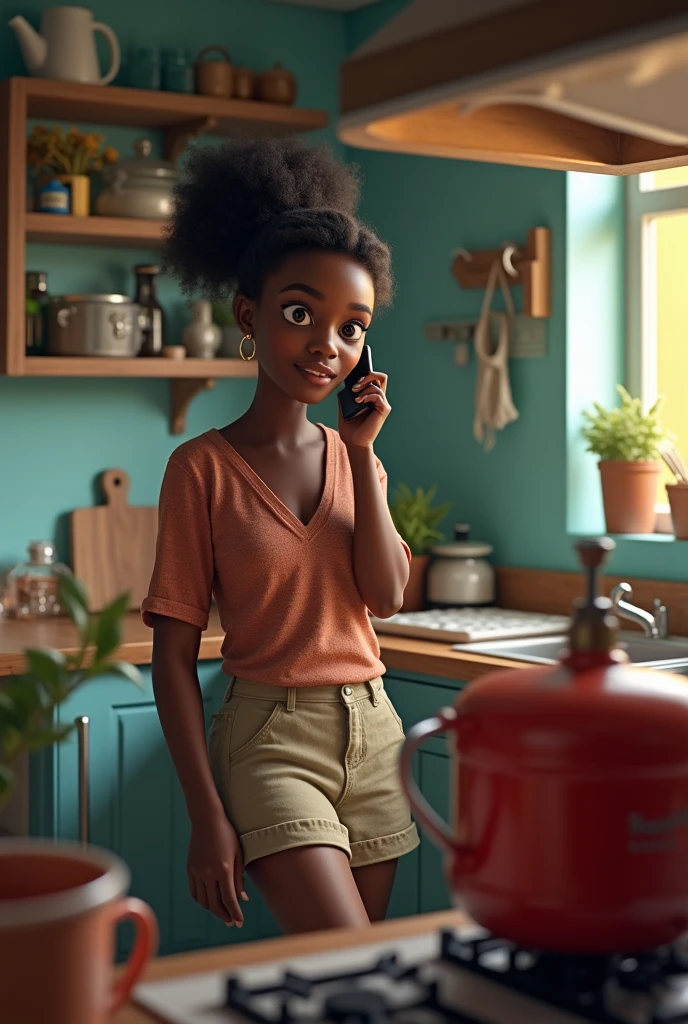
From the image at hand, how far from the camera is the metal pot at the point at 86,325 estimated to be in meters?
3.31

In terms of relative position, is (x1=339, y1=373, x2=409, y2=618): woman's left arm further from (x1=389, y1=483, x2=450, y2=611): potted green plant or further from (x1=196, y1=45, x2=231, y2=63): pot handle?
(x1=196, y1=45, x2=231, y2=63): pot handle

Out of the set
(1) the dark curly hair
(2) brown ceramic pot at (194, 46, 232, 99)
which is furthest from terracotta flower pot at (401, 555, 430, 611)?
(1) the dark curly hair

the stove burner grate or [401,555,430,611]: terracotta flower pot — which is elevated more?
[401,555,430,611]: terracotta flower pot

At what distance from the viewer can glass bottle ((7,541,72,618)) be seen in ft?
10.8

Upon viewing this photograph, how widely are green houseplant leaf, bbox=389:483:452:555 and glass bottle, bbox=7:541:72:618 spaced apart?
2.59 feet

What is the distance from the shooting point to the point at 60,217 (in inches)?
129

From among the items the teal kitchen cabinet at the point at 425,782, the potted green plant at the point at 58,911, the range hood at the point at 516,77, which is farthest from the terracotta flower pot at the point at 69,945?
the teal kitchen cabinet at the point at 425,782

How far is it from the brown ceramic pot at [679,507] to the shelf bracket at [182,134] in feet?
4.60

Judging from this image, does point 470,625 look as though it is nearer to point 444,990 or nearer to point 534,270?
point 534,270

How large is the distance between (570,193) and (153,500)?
1269 millimetres

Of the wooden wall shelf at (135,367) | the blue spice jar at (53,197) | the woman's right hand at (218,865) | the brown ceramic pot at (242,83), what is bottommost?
the woman's right hand at (218,865)

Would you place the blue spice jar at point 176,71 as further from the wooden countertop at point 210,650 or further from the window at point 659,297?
the wooden countertop at point 210,650

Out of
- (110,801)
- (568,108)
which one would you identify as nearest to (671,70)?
(568,108)

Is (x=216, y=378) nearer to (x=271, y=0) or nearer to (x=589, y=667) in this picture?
(x=271, y=0)
